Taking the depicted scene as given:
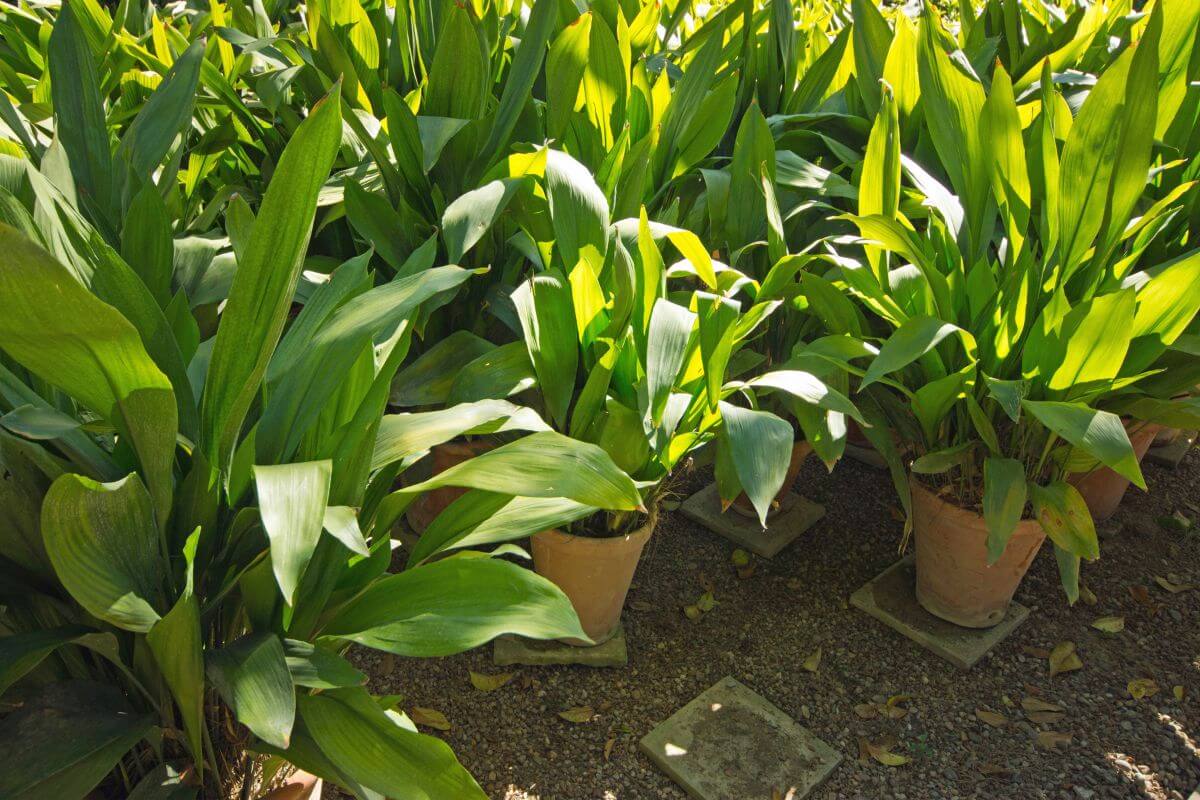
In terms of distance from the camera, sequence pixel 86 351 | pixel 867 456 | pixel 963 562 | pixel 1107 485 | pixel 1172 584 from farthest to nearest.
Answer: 1. pixel 867 456
2. pixel 1107 485
3. pixel 1172 584
4. pixel 963 562
5. pixel 86 351

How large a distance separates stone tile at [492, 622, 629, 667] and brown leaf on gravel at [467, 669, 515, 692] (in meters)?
0.03

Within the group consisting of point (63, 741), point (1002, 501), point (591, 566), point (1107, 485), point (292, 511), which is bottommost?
point (1107, 485)

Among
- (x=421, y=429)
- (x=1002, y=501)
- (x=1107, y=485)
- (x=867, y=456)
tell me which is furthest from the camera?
(x=867, y=456)

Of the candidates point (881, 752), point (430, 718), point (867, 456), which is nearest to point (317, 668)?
point (430, 718)

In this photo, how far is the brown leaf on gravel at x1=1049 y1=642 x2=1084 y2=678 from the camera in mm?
1755

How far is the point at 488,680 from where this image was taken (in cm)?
164

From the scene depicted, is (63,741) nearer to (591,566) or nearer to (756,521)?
(591,566)

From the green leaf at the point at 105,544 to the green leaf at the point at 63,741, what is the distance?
13 centimetres

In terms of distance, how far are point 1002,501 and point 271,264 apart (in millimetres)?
1170

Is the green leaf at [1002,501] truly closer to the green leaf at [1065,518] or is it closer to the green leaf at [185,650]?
the green leaf at [1065,518]

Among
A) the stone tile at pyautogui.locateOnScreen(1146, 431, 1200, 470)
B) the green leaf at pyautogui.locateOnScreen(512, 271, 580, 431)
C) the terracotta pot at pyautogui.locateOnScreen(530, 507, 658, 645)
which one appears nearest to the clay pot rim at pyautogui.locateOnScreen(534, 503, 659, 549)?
the terracotta pot at pyautogui.locateOnScreen(530, 507, 658, 645)

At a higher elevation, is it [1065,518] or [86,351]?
[86,351]

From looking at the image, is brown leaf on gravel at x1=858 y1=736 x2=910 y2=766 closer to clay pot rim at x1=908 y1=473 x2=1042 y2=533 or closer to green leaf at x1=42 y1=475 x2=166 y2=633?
clay pot rim at x1=908 y1=473 x2=1042 y2=533

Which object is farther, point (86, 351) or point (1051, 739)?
point (1051, 739)
